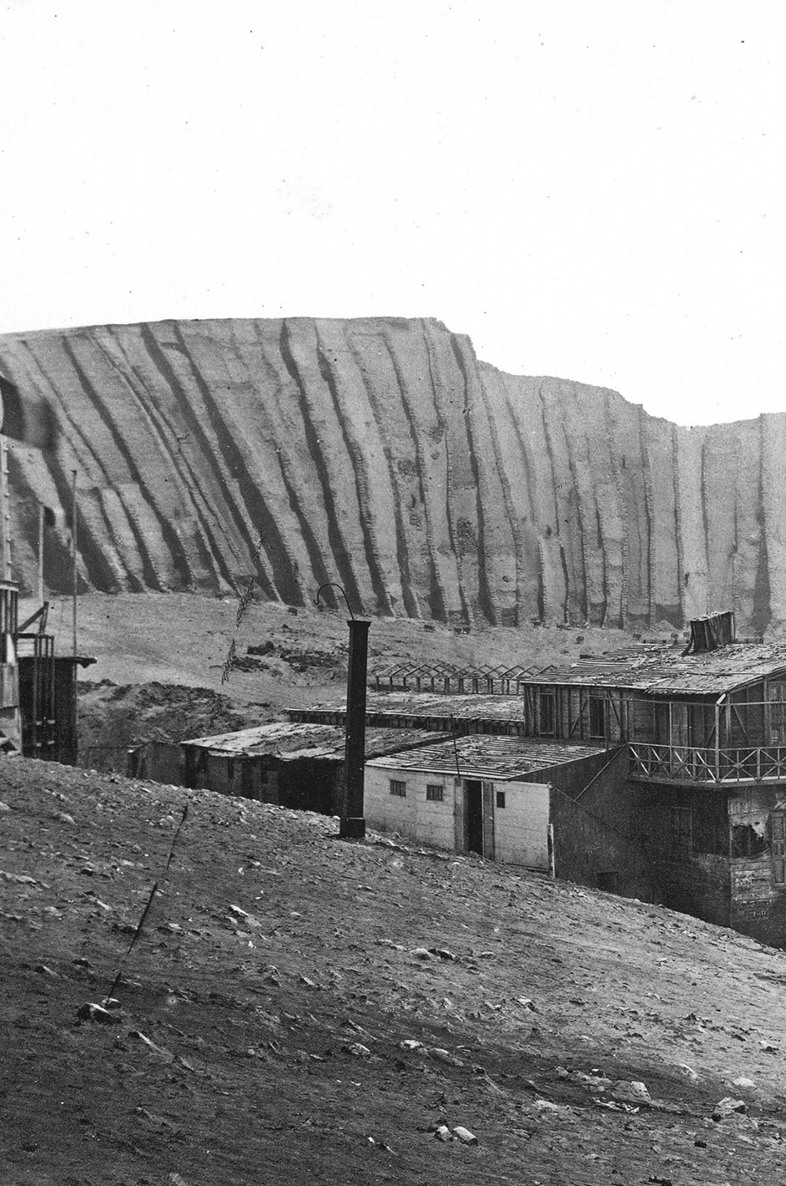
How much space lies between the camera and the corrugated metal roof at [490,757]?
87.9 feet

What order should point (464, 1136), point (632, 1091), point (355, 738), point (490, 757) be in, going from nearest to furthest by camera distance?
point (464, 1136), point (632, 1091), point (355, 738), point (490, 757)

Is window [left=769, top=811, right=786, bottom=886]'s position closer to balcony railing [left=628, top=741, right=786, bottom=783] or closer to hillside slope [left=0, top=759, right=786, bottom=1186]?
balcony railing [left=628, top=741, right=786, bottom=783]

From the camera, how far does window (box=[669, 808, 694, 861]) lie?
2756 centimetres

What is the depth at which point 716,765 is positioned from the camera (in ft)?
87.5

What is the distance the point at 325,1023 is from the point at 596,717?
21.0 m

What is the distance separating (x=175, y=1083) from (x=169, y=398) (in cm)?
7383

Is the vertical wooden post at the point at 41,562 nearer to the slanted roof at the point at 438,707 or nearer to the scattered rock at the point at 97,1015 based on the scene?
the slanted roof at the point at 438,707

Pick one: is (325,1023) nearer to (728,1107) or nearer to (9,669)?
(728,1107)

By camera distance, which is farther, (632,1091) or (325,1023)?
(632,1091)

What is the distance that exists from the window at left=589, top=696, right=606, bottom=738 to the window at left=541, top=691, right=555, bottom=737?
1.25 metres

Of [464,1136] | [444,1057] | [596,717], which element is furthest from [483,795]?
[464,1136]

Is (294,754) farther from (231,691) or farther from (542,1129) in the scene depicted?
(542,1129)

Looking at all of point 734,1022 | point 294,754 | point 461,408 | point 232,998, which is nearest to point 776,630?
point 461,408

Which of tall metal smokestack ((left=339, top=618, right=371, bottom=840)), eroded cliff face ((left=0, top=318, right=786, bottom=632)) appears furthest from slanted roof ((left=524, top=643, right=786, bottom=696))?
eroded cliff face ((left=0, top=318, right=786, bottom=632))
